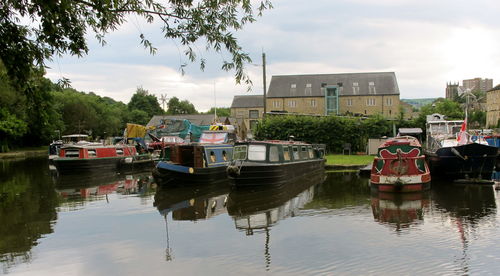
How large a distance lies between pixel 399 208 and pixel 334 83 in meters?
49.3

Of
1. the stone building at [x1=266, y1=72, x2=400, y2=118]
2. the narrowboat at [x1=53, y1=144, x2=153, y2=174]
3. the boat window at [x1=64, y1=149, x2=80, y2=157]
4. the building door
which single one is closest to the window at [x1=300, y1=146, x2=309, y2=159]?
the narrowboat at [x1=53, y1=144, x2=153, y2=174]

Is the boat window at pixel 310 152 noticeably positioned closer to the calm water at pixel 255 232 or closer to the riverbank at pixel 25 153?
the calm water at pixel 255 232

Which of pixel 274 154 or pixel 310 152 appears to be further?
pixel 310 152

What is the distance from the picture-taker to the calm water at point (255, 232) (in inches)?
323

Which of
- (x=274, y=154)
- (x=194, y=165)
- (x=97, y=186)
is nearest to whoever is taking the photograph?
(x=274, y=154)

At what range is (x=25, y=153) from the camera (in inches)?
2152

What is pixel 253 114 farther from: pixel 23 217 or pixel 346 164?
pixel 23 217

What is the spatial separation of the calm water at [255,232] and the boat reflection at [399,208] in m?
0.03

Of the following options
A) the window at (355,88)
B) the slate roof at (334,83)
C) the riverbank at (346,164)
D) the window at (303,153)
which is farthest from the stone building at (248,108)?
the window at (303,153)

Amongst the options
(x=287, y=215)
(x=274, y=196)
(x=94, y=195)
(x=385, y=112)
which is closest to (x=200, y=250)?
(x=287, y=215)

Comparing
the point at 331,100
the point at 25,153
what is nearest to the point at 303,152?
the point at 331,100

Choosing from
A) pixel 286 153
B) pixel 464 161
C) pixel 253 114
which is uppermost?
pixel 253 114

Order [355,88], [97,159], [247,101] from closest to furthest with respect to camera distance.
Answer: [97,159], [355,88], [247,101]

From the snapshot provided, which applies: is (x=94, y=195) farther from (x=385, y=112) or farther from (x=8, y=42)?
(x=385, y=112)
